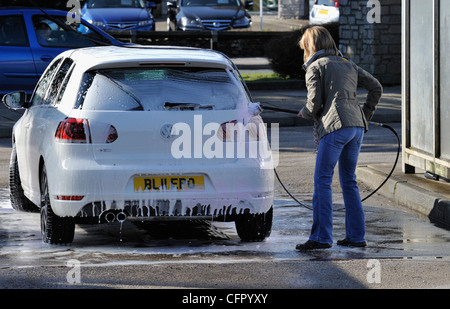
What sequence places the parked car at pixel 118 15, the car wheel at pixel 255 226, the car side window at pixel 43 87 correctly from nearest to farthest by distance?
the car wheel at pixel 255 226 < the car side window at pixel 43 87 < the parked car at pixel 118 15

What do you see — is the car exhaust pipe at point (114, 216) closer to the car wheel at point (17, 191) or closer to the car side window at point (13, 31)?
the car wheel at point (17, 191)

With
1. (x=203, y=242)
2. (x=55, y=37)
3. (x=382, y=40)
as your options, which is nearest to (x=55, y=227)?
(x=203, y=242)

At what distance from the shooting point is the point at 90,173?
773 centimetres

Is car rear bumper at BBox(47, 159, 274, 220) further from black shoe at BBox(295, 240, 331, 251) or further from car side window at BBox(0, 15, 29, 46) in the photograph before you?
car side window at BBox(0, 15, 29, 46)

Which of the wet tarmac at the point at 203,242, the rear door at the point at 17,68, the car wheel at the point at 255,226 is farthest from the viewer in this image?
the rear door at the point at 17,68

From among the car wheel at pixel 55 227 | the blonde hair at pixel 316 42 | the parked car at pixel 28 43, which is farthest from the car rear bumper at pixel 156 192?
the parked car at pixel 28 43

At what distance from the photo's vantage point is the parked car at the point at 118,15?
2903 cm

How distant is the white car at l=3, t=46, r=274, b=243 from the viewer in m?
7.77

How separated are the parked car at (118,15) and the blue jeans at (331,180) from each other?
21.3 metres

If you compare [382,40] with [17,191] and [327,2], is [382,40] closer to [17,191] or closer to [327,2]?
[327,2]

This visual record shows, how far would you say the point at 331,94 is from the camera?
7.88 metres

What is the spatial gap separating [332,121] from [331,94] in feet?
0.67

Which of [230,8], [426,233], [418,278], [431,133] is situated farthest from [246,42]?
[418,278]
